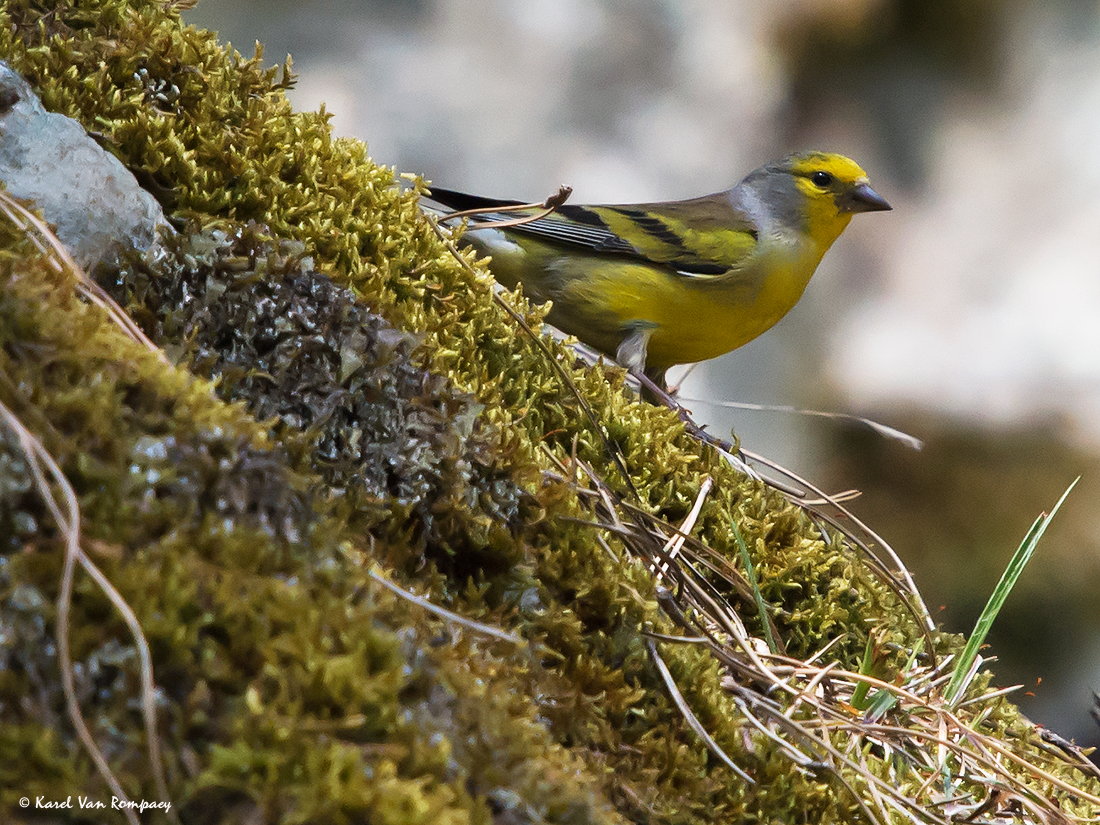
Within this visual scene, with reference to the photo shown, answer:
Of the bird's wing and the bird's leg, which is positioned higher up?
the bird's wing

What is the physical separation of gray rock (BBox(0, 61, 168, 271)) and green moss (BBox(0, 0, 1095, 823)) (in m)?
0.06

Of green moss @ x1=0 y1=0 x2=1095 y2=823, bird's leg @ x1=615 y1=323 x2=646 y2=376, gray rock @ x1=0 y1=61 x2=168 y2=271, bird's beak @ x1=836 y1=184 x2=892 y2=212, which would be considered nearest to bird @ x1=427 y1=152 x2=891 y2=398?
bird's leg @ x1=615 y1=323 x2=646 y2=376

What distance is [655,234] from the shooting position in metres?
4.53

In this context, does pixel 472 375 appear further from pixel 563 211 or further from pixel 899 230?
pixel 899 230

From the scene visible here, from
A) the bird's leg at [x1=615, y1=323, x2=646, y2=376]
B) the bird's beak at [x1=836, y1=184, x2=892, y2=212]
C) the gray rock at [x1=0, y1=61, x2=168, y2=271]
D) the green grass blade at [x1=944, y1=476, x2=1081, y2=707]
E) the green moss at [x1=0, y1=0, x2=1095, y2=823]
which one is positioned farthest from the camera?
the bird's beak at [x1=836, y1=184, x2=892, y2=212]

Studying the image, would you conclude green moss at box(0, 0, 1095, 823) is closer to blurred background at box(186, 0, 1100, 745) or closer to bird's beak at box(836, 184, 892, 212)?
bird's beak at box(836, 184, 892, 212)

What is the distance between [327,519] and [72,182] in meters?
0.88

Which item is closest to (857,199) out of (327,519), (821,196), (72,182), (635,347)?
(821,196)

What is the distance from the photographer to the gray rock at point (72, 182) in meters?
1.60

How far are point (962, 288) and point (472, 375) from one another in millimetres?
7888

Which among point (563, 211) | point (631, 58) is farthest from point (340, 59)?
point (563, 211)

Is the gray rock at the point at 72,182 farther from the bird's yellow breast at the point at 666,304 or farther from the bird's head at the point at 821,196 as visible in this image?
the bird's head at the point at 821,196

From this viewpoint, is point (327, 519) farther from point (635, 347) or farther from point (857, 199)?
point (857, 199)

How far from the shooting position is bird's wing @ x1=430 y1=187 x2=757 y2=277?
14.5 feet
